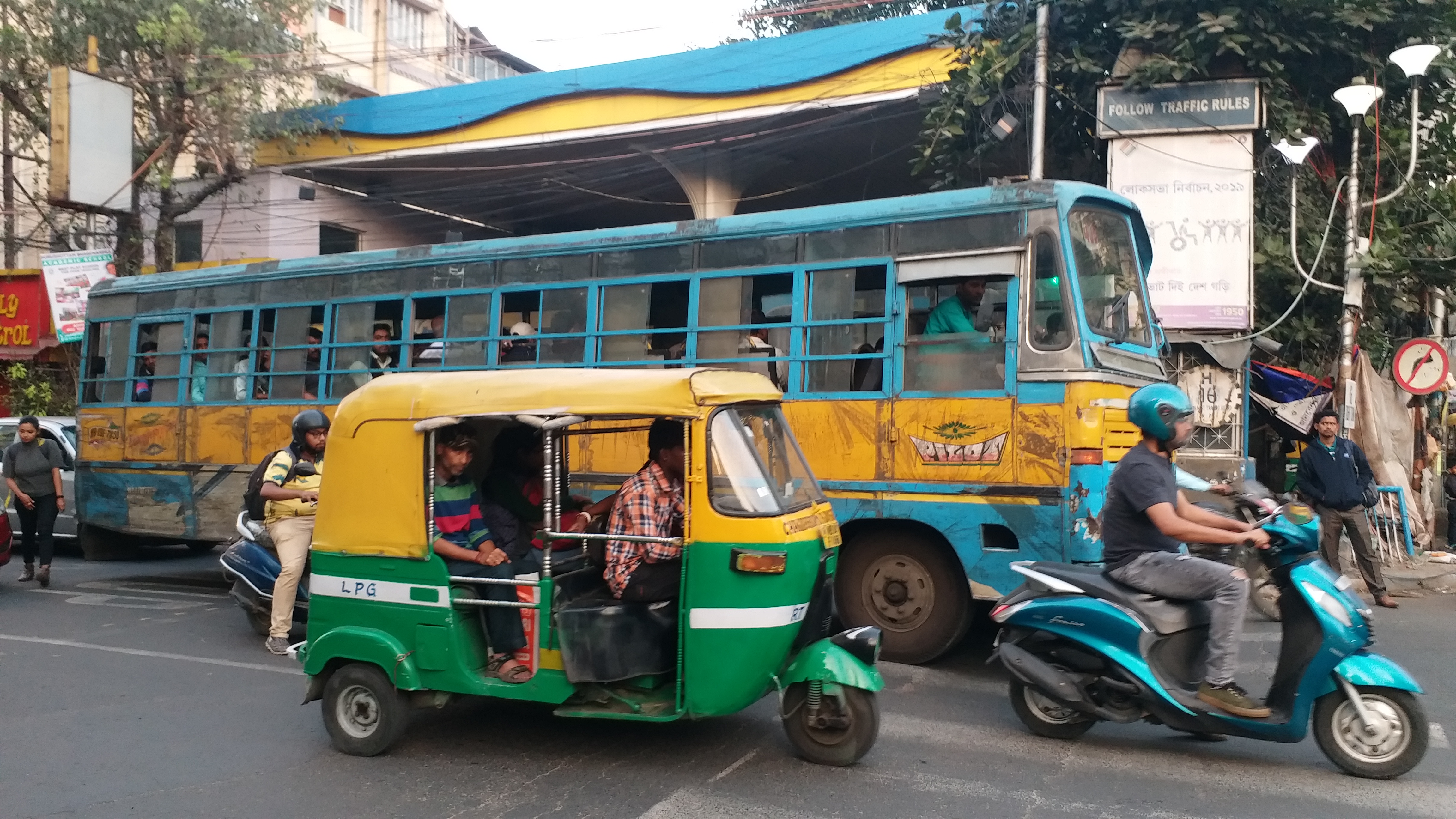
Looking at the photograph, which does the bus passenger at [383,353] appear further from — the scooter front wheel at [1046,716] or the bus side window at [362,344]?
the scooter front wheel at [1046,716]

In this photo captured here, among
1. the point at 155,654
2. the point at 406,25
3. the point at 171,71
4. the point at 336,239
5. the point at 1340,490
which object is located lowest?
the point at 155,654

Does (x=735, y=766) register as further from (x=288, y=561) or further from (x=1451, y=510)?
(x=1451, y=510)

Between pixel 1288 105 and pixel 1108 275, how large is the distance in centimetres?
694

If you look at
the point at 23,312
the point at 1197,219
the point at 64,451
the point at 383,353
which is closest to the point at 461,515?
the point at 383,353

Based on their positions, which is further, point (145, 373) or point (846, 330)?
point (145, 373)

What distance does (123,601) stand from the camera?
30.9ft

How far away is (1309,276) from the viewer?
1177cm

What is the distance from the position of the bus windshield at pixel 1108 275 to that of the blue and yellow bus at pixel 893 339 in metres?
0.02

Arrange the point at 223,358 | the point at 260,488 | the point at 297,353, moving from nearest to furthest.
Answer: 1. the point at 260,488
2. the point at 297,353
3. the point at 223,358

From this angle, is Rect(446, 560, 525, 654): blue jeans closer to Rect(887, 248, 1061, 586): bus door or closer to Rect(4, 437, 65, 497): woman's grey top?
Rect(887, 248, 1061, 586): bus door

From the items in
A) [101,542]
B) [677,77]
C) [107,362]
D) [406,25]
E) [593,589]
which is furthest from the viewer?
[406,25]

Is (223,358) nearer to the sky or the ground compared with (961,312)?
nearer to the ground

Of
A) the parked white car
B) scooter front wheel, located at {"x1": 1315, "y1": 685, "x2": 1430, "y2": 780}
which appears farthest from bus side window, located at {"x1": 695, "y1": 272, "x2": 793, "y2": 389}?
the parked white car

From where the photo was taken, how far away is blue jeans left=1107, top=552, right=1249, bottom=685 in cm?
463
